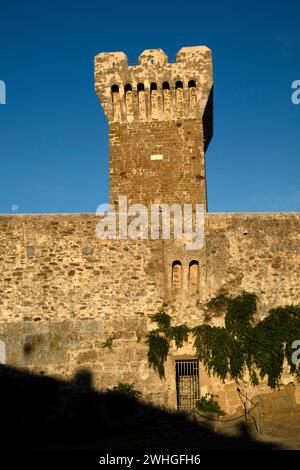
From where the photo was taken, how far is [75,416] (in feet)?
52.4

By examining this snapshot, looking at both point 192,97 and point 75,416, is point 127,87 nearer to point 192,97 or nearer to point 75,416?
point 192,97

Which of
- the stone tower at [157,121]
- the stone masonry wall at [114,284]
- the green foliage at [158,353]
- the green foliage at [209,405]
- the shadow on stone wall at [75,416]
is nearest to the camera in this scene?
the shadow on stone wall at [75,416]

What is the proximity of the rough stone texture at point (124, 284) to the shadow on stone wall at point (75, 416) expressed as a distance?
0.40 metres

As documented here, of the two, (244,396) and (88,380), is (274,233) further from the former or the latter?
(88,380)

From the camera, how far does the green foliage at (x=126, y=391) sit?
16016mm

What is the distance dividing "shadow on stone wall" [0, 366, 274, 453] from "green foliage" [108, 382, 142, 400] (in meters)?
0.12

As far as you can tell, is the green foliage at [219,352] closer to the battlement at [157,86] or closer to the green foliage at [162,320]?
the green foliage at [162,320]

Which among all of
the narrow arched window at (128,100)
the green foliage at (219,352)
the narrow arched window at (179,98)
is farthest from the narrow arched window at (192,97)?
the green foliage at (219,352)

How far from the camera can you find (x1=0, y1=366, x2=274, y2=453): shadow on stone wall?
15.6 m

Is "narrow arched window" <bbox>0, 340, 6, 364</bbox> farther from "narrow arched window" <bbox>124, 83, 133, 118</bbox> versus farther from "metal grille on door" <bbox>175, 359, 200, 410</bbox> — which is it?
"narrow arched window" <bbox>124, 83, 133, 118</bbox>

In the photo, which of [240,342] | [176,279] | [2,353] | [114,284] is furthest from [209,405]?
[2,353]

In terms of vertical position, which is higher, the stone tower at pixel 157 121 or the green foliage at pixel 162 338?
the stone tower at pixel 157 121

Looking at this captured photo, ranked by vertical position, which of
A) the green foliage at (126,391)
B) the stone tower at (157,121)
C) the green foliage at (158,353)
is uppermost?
the stone tower at (157,121)

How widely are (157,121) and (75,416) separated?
10.1 m
